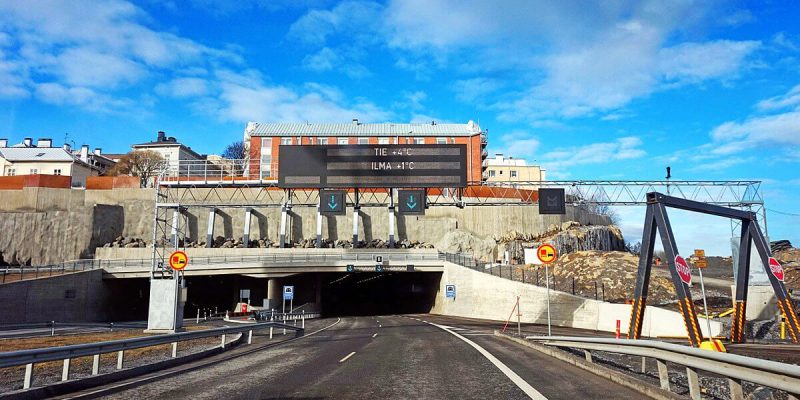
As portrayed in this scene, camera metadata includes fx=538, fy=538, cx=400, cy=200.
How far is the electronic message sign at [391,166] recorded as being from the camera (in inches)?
1564

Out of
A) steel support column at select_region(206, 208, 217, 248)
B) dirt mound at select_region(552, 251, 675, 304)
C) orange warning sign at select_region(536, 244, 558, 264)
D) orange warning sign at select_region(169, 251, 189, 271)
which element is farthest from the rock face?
orange warning sign at select_region(536, 244, 558, 264)

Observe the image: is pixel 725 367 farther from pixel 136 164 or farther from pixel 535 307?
pixel 136 164

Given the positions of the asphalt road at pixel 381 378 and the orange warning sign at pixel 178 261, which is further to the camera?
the orange warning sign at pixel 178 261

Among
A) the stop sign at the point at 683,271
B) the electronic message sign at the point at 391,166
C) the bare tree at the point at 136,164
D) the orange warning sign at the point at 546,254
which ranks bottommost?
the stop sign at the point at 683,271

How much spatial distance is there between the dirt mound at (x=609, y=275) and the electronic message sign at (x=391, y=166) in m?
13.2

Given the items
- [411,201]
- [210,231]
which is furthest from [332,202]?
[210,231]

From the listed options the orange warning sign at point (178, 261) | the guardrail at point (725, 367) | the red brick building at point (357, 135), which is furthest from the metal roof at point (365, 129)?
the guardrail at point (725, 367)

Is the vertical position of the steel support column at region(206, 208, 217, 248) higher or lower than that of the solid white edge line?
higher

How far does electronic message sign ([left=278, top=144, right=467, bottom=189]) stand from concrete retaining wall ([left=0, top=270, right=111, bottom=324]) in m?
22.9

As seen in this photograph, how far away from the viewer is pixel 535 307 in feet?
119

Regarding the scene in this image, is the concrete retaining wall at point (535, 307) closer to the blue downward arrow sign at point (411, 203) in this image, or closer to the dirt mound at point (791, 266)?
the blue downward arrow sign at point (411, 203)

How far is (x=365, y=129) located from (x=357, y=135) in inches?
91.9

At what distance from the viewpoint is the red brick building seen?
3482 inches

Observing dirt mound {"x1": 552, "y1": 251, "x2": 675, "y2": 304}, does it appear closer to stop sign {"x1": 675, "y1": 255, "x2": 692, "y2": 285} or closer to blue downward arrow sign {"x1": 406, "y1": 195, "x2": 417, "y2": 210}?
blue downward arrow sign {"x1": 406, "y1": 195, "x2": 417, "y2": 210}
